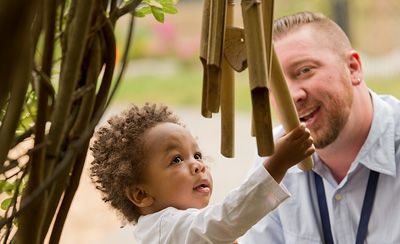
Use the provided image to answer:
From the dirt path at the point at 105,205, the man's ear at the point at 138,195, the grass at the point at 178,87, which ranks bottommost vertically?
the dirt path at the point at 105,205

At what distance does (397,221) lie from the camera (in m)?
2.46

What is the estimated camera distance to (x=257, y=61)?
117 cm

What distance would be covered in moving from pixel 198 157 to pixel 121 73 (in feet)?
3.21

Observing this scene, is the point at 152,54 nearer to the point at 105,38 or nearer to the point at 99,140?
the point at 99,140

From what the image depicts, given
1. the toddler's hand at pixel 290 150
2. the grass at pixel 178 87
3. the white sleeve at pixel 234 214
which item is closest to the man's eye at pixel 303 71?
the white sleeve at pixel 234 214

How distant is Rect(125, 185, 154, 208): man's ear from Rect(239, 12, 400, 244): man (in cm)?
67

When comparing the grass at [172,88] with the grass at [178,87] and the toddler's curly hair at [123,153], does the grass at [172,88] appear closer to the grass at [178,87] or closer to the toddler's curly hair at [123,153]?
the grass at [178,87]

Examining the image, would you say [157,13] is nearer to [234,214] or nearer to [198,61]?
[234,214]

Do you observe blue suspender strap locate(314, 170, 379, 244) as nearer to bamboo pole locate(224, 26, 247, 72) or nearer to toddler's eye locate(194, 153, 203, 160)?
toddler's eye locate(194, 153, 203, 160)

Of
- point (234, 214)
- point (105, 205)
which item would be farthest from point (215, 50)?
point (105, 205)

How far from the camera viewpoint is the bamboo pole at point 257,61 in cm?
117

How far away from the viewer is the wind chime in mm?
1179

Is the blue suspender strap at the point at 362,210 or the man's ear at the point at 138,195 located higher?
the man's ear at the point at 138,195

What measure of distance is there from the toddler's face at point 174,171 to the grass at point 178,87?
8023mm
